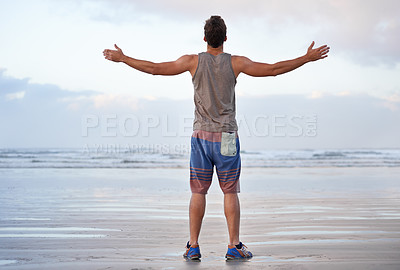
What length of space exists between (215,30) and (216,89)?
47cm

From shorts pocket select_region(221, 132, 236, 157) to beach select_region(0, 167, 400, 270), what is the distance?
0.82 m

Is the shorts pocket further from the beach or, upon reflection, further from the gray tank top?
the beach

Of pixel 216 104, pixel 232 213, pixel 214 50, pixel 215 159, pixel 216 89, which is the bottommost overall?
pixel 232 213

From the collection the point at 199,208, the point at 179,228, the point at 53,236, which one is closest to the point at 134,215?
the point at 179,228

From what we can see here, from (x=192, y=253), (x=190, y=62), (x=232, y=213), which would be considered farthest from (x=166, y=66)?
(x=192, y=253)

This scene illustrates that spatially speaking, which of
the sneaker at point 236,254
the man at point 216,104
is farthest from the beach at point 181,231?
the man at point 216,104

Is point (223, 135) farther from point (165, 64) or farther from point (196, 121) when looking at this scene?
point (165, 64)

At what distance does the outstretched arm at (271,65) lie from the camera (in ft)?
12.8

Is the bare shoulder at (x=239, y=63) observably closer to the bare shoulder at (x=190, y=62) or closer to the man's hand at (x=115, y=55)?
the bare shoulder at (x=190, y=62)

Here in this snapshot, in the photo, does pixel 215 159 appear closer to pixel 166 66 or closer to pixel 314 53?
pixel 166 66

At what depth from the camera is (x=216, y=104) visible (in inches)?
154

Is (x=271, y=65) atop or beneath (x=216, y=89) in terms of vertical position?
atop

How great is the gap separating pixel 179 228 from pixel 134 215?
120 centimetres

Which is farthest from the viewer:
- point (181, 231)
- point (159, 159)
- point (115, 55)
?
point (159, 159)
